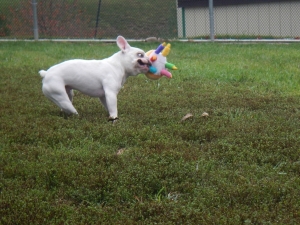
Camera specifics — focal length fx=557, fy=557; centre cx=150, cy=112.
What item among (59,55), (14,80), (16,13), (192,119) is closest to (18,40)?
(16,13)

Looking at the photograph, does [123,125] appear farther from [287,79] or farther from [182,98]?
[287,79]

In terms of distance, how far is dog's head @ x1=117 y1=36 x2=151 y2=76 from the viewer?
4.57 metres

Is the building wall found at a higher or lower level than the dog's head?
lower

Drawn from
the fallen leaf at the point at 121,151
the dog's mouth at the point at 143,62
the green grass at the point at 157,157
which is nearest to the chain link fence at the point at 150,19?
the green grass at the point at 157,157

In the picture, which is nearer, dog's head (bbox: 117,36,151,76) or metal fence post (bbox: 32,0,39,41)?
dog's head (bbox: 117,36,151,76)

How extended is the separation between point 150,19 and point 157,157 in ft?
35.9

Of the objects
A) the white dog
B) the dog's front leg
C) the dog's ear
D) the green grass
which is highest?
the dog's ear

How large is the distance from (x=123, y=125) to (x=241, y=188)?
5.06 feet

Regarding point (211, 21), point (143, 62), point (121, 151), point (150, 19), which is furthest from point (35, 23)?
point (121, 151)

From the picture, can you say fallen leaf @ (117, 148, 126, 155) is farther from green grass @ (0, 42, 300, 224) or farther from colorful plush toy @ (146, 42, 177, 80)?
colorful plush toy @ (146, 42, 177, 80)

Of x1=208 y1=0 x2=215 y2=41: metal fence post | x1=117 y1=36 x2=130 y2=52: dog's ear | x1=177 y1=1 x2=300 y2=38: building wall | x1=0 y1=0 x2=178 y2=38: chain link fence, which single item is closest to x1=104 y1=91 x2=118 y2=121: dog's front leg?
x1=117 y1=36 x2=130 y2=52: dog's ear

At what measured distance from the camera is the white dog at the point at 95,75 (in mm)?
4543

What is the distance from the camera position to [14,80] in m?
6.77

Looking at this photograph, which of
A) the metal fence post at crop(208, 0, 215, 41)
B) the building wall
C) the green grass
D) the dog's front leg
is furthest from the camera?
the building wall
